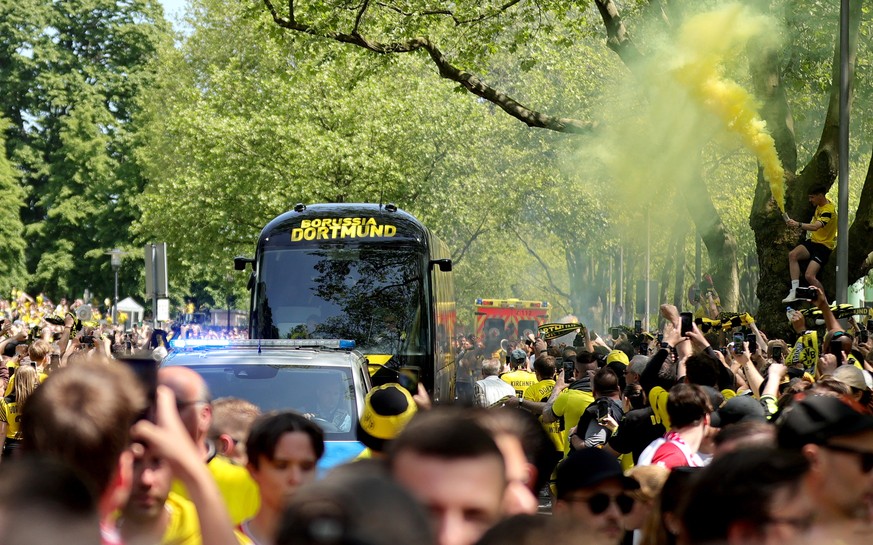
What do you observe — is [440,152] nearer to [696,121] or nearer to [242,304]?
[696,121]

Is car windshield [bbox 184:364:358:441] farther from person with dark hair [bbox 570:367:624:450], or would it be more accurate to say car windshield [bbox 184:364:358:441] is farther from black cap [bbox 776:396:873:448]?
black cap [bbox 776:396:873:448]

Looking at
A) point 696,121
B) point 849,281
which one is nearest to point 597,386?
→ point 849,281

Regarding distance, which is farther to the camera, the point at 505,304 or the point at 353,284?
the point at 505,304

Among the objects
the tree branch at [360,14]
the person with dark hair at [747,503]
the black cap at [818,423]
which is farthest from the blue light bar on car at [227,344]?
the tree branch at [360,14]

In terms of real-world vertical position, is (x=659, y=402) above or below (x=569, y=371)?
below

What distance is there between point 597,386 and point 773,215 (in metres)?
10.7

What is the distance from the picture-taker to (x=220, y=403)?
5.73 m

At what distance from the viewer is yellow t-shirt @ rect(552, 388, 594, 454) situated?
912 centimetres

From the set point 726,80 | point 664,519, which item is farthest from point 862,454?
point 726,80

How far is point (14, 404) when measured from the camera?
11.8 metres

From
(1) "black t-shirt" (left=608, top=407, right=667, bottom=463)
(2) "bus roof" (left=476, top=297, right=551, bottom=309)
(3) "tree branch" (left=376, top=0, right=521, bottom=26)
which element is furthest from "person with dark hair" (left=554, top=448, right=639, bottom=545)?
(2) "bus roof" (left=476, top=297, right=551, bottom=309)

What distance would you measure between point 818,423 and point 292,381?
5.42 meters

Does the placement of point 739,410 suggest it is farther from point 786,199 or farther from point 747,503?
point 786,199

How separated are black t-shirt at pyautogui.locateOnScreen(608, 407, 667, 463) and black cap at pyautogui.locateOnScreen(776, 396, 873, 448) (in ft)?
9.87
